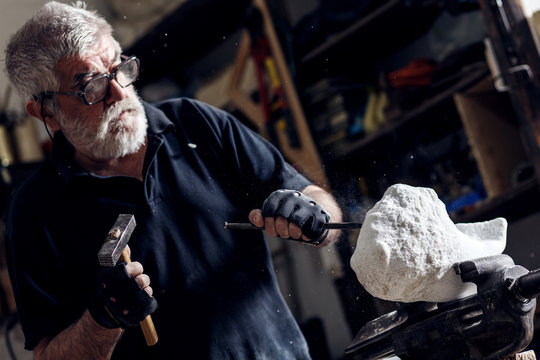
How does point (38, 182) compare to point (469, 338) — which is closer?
point (469, 338)

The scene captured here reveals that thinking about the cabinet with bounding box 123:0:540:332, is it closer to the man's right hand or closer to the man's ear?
the man's right hand

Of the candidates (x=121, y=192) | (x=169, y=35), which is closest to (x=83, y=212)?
(x=121, y=192)

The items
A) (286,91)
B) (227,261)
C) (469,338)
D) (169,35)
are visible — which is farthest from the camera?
(169,35)

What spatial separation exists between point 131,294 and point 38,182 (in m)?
0.54

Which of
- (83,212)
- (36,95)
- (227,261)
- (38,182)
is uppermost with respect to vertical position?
(36,95)

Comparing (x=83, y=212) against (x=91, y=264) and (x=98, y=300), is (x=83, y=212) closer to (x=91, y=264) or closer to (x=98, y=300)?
(x=91, y=264)

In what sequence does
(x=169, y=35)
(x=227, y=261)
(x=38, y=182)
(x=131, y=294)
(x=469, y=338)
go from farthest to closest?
(x=169, y=35) → (x=38, y=182) → (x=227, y=261) → (x=131, y=294) → (x=469, y=338)

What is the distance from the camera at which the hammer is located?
1147 millimetres

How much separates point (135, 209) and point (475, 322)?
0.83m

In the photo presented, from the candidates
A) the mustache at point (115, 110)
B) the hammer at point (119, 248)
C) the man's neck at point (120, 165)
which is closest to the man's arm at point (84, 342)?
the hammer at point (119, 248)

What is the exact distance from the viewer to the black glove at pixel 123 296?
1.15m

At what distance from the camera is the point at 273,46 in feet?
9.09

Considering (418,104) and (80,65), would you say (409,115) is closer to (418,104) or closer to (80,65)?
(418,104)

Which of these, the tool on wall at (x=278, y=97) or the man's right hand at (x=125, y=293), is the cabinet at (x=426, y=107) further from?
the man's right hand at (x=125, y=293)
